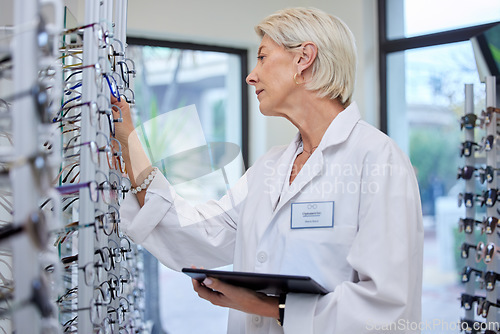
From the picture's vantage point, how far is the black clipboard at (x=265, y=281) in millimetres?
1218

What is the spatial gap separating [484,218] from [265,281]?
1813 mm

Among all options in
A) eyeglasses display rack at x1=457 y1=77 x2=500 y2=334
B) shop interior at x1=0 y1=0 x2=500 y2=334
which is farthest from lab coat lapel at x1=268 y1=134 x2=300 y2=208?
eyeglasses display rack at x1=457 y1=77 x2=500 y2=334

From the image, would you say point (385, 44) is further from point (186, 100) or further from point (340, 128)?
point (340, 128)

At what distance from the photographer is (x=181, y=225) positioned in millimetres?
1742

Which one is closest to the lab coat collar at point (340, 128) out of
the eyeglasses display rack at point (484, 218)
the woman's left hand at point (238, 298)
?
the woman's left hand at point (238, 298)

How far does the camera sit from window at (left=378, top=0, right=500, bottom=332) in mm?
3711

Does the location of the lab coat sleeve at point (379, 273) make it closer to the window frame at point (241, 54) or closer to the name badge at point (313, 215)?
the name badge at point (313, 215)

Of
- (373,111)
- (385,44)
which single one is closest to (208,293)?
(373,111)

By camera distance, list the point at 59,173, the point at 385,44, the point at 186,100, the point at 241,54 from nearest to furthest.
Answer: the point at 59,173
the point at 385,44
the point at 186,100
the point at 241,54

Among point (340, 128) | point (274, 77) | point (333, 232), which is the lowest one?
point (333, 232)

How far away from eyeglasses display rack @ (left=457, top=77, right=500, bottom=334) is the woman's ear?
1430 mm

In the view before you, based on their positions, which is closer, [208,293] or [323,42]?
[208,293]

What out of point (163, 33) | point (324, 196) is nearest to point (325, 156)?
point (324, 196)

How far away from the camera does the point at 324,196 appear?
4.95ft
